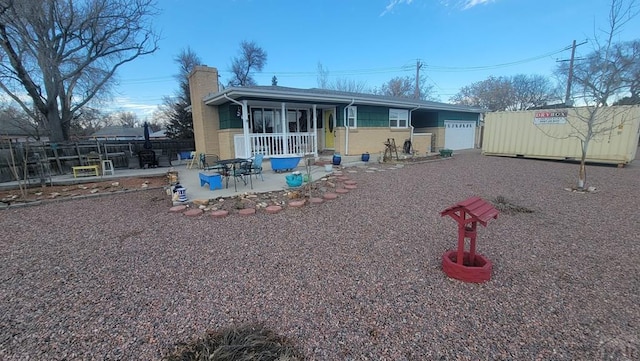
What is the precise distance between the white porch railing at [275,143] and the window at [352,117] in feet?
6.51

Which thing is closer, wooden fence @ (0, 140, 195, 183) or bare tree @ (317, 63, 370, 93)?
wooden fence @ (0, 140, 195, 183)

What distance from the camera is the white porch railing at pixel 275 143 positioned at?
34.0ft

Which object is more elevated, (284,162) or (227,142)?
(227,142)

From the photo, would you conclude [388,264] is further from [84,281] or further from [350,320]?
[84,281]

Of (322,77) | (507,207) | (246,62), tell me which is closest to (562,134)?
(507,207)

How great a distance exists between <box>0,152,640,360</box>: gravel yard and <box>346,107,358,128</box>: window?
7.78 meters

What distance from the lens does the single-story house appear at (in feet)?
33.4

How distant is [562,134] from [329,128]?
1047cm

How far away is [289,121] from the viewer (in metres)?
12.2

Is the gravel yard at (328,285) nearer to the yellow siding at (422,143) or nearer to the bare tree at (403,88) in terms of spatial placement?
the yellow siding at (422,143)

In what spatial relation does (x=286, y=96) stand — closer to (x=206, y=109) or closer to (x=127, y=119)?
(x=206, y=109)

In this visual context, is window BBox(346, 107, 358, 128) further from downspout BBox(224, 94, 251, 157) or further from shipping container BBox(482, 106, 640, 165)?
shipping container BBox(482, 106, 640, 165)

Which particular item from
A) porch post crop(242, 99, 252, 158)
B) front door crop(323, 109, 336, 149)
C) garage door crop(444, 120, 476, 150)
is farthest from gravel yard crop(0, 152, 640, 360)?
garage door crop(444, 120, 476, 150)

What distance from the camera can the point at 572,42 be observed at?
73.6 ft
